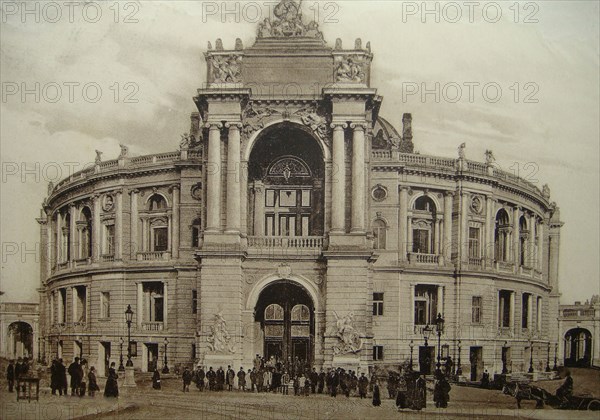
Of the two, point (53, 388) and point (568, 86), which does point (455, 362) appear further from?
point (53, 388)

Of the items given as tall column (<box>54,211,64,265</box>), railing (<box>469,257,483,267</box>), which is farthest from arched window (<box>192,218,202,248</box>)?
railing (<box>469,257,483,267</box>)

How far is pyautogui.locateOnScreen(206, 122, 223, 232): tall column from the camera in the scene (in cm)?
2883

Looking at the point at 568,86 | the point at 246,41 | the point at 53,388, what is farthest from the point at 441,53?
the point at 53,388

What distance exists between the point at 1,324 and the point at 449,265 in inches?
497

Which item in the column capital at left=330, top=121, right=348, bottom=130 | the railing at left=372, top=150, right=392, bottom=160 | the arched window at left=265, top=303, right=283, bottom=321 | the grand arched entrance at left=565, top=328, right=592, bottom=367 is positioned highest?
the column capital at left=330, top=121, right=348, bottom=130

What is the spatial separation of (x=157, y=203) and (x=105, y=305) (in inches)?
144

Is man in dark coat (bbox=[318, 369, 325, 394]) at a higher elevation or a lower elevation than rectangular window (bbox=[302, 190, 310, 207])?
lower

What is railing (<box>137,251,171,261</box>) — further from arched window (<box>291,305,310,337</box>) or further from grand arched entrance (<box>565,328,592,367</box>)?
grand arched entrance (<box>565,328,592,367</box>)

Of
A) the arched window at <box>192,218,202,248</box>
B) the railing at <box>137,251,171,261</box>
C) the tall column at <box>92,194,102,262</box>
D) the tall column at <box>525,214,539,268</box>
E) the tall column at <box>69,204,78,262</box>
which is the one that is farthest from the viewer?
the arched window at <box>192,218,202,248</box>

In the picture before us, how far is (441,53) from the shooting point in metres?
24.0

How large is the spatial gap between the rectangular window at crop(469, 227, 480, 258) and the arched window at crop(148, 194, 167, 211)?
31.9 ft

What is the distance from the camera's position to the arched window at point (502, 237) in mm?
28797

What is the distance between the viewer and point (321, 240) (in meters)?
28.7

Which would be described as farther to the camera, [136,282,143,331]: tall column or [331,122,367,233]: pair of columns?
[136,282,143,331]: tall column
